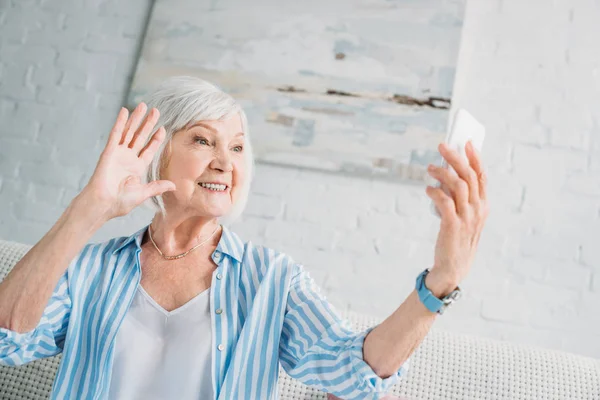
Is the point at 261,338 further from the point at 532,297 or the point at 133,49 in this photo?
the point at 133,49

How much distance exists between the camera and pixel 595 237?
197 centimetres

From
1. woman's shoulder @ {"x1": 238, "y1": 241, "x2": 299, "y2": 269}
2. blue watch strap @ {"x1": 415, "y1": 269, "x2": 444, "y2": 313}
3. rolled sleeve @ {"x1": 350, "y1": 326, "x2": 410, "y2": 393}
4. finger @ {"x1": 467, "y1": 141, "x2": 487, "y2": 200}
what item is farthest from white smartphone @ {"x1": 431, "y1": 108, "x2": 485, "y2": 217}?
woman's shoulder @ {"x1": 238, "y1": 241, "x2": 299, "y2": 269}

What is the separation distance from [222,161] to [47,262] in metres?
0.43

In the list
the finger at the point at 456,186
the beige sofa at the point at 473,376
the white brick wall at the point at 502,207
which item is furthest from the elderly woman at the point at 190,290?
the white brick wall at the point at 502,207

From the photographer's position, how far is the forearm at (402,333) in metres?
0.89

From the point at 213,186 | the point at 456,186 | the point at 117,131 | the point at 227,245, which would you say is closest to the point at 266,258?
the point at 227,245

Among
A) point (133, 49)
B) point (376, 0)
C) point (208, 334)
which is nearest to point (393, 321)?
point (208, 334)

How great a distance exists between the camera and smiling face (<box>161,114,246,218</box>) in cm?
124

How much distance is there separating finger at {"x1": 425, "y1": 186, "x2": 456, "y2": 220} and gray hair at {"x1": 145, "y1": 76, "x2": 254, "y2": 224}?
1.84ft

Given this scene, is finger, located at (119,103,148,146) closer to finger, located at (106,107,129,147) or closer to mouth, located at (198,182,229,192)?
finger, located at (106,107,129,147)

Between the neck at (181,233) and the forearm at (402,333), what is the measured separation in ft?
1.56

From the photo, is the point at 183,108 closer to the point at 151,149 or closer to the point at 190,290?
the point at 151,149

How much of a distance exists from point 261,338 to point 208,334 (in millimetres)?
99

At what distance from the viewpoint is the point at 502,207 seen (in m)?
2.03
